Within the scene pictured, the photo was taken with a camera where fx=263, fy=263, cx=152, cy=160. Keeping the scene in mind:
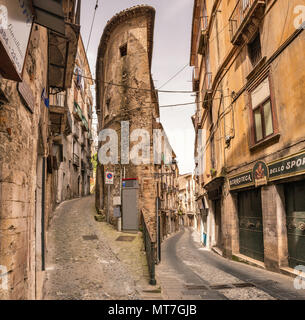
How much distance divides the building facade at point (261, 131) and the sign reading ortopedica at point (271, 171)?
0.08 ft

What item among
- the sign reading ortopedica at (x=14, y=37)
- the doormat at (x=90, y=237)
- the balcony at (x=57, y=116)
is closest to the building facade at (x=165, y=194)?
the doormat at (x=90, y=237)

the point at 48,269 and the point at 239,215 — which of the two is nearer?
the point at 48,269

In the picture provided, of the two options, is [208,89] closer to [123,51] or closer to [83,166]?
[123,51]

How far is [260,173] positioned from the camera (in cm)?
853

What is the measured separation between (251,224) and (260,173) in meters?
2.22

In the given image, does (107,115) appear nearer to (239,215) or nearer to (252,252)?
(239,215)

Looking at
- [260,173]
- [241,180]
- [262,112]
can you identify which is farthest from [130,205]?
[262,112]

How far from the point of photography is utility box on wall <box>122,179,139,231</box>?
12391mm

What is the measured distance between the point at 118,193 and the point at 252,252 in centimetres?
676

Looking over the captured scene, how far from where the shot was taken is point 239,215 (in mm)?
10766

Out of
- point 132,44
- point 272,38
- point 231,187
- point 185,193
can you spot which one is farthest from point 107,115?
point 185,193

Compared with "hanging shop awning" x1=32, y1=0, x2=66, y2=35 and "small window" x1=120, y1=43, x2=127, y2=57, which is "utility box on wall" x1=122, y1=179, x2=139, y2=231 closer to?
"small window" x1=120, y1=43, x2=127, y2=57

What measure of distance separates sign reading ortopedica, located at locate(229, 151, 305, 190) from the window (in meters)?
1.02

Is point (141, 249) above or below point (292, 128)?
below
